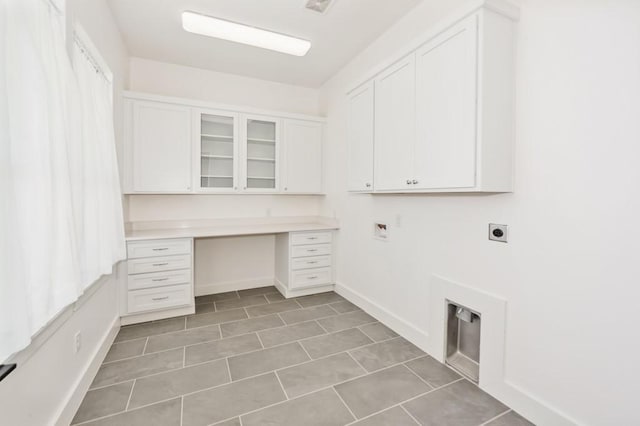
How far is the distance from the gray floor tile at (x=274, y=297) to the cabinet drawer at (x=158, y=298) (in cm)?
91

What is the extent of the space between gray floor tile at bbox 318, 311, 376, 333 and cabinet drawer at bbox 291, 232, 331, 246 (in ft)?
3.18

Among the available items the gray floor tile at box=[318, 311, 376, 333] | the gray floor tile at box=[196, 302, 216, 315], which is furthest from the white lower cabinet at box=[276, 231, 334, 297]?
the gray floor tile at box=[196, 302, 216, 315]

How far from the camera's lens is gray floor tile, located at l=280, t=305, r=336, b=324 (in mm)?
2908

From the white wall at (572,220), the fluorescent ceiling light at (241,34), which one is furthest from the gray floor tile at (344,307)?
the fluorescent ceiling light at (241,34)

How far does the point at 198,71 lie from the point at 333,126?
1838 mm

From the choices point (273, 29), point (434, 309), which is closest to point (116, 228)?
point (273, 29)

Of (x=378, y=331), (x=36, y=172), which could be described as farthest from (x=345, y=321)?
(x=36, y=172)

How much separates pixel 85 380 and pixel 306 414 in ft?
4.62

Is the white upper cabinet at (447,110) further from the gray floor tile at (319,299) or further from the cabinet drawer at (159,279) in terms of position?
the cabinet drawer at (159,279)

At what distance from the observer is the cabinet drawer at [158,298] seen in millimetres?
2768

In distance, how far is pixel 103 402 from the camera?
67.5 inches

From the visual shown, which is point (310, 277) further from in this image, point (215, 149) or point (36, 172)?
point (36, 172)

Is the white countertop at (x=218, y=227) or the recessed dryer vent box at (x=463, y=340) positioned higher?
the white countertop at (x=218, y=227)

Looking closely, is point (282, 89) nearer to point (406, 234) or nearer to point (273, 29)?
point (273, 29)
